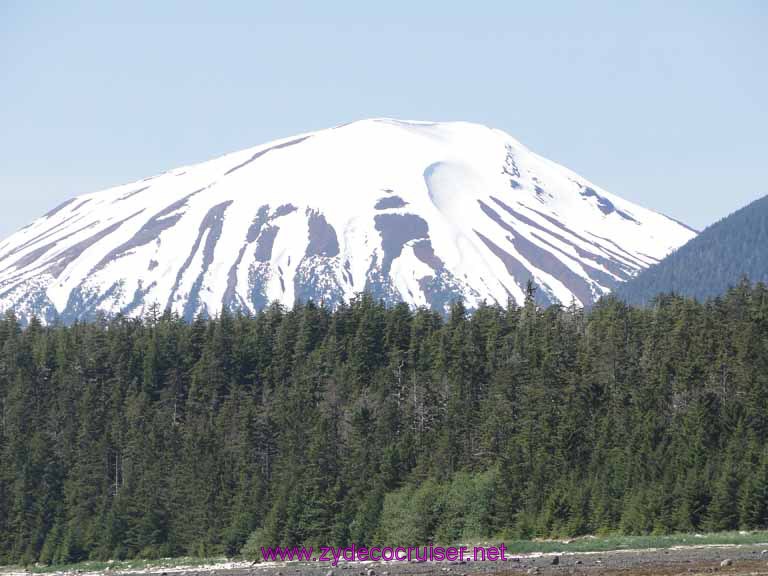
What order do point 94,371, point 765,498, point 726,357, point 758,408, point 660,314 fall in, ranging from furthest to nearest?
1. point 94,371
2. point 660,314
3. point 726,357
4. point 758,408
5. point 765,498

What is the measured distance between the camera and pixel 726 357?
94875 mm

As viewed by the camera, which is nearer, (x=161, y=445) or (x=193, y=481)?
(x=193, y=481)

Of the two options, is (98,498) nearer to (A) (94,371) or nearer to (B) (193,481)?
(B) (193,481)

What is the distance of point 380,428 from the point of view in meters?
98.9

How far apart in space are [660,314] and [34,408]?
53.1 metres

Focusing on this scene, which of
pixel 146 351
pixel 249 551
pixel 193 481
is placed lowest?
pixel 249 551

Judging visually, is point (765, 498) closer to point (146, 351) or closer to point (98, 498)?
point (98, 498)

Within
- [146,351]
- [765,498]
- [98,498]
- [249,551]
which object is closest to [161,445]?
[98,498]

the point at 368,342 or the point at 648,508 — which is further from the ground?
the point at 368,342

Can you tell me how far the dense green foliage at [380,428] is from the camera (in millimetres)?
83688

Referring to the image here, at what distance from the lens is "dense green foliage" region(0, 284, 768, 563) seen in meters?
83.7

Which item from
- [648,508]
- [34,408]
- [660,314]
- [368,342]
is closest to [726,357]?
[660,314]

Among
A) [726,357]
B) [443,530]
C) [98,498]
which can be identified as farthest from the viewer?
[98,498]

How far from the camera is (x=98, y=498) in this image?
101875mm
